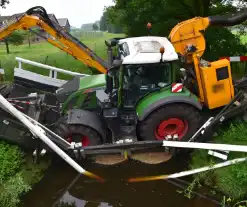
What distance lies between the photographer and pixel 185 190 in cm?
507

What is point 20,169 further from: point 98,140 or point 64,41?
point 64,41

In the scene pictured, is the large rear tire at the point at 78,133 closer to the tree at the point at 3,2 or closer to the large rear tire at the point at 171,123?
the large rear tire at the point at 171,123

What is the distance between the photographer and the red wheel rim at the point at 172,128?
6.04m

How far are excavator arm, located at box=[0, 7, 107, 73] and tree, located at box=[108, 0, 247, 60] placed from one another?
3.77m

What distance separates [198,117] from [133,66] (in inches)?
67.8

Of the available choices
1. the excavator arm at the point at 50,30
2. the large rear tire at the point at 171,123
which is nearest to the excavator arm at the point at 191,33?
the large rear tire at the point at 171,123

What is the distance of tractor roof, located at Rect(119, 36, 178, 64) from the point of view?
554 cm

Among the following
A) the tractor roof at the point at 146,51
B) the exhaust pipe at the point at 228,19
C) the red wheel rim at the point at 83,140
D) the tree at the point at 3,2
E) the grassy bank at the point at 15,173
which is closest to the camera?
the grassy bank at the point at 15,173

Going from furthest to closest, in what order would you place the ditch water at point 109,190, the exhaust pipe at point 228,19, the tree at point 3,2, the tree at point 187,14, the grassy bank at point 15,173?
the tree at point 3,2, the tree at point 187,14, the exhaust pipe at point 228,19, the ditch water at point 109,190, the grassy bank at point 15,173

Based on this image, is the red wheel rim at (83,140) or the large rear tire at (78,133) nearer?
the large rear tire at (78,133)

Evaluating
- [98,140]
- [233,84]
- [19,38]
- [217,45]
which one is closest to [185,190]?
[98,140]

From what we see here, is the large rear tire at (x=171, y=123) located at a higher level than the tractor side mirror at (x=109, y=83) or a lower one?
lower

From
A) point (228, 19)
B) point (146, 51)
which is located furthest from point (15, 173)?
point (228, 19)

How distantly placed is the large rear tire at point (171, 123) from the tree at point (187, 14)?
17.6ft
